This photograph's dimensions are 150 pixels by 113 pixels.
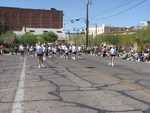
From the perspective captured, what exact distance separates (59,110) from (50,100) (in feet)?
6.97

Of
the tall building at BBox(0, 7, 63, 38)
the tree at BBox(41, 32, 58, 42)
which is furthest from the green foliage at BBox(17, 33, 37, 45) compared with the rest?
the tall building at BBox(0, 7, 63, 38)

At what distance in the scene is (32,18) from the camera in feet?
616

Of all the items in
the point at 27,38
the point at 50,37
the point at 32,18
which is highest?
the point at 32,18

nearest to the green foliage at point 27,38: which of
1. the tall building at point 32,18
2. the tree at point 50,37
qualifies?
the tree at point 50,37

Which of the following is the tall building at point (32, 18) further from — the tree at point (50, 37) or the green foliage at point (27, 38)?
the green foliage at point (27, 38)

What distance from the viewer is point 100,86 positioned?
61.4 feet

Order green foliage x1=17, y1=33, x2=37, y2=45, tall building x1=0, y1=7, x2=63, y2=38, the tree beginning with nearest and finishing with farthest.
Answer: green foliage x1=17, y1=33, x2=37, y2=45 < the tree < tall building x1=0, y1=7, x2=63, y2=38

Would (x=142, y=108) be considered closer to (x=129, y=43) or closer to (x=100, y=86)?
(x=100, y=86)

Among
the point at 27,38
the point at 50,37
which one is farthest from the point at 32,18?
the point at 27,38

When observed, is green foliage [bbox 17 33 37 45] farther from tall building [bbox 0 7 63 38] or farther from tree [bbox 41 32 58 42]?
tall building [bbox 0 7 63 38]

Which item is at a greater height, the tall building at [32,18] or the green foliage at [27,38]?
the tall building at [32,18]

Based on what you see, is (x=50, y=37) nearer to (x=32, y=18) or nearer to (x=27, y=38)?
(x=27, y=38)

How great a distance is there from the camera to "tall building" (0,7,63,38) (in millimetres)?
183050

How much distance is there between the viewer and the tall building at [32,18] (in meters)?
183
